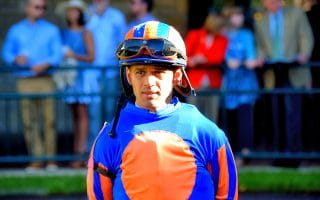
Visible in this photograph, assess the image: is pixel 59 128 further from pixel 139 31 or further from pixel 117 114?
pixel 139 31

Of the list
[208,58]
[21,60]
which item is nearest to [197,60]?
[208,58]

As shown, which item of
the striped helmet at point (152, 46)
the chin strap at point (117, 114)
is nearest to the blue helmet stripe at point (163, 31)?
the striped helmet at point (152, 46)

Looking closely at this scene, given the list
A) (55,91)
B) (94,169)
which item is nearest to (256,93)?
(55,91)

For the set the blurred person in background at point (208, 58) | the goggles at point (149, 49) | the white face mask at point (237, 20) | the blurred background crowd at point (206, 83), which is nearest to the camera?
the goggles at point (149, 49)

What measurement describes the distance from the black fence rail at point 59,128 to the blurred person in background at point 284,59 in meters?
0.10

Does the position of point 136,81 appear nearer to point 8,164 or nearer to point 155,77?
point 155,77

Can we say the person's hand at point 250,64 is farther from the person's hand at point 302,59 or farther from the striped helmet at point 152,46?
the striped helmet at point 152,46

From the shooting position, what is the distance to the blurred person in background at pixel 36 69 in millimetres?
9750

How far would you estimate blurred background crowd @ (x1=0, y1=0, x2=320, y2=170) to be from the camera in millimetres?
9602

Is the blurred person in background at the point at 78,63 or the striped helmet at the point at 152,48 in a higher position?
the striped helmet at the point at 152,48

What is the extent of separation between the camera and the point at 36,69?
966 centimetres

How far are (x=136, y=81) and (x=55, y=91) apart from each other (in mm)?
5829

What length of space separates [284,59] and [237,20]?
2.38 feet

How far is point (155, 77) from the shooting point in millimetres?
4203
